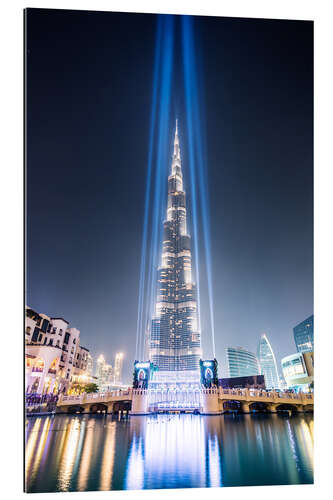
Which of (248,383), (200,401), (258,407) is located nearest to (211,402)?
(200,401)

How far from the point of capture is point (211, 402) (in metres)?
18.2

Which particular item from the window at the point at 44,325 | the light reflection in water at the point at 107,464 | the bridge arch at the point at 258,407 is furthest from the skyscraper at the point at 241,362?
the light reflection in water at the point at 107,464

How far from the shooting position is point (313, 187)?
572 cm

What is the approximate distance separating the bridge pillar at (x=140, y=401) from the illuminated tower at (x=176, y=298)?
4607 centimetres

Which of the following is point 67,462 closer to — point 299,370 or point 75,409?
point 75,409

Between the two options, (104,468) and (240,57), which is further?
(240,57)

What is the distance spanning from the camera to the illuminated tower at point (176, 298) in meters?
64.3

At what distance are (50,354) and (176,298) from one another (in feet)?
163

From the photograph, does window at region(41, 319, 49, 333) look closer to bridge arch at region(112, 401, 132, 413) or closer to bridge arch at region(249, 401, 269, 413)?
bridge arch at region(112, 401, 132, 413)

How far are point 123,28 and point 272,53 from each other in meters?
3.20

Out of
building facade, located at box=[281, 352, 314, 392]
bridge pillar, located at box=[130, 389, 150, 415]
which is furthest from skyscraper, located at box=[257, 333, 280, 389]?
bridge pillar, located at box=[130, 389, 150, 415]

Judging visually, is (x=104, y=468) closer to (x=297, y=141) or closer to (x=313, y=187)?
(x=313, y=187)
